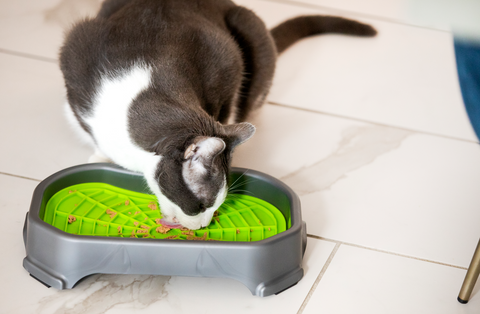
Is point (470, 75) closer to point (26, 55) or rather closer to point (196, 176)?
point (196, 176)

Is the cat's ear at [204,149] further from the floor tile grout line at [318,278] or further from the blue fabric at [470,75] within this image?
the blue fabric at [470,75]

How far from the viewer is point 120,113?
1409 mm

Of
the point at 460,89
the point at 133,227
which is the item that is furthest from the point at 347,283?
the point at 460,89

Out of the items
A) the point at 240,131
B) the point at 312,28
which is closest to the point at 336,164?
the point at 240,131

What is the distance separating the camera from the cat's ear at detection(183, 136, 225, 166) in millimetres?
1163

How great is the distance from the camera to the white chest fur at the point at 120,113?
1.39m

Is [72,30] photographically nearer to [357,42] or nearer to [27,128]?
[27,128]

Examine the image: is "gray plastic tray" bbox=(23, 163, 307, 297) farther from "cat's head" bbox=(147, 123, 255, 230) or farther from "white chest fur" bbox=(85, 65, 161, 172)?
"white chest fur" bbox=(85, 65, 161, 172)

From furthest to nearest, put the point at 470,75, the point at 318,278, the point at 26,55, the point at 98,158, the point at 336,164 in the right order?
1. the point at 470,75
2. the point at 26,55
3. the point at 336,164
4. the point at 98,158
5. the point at 318,278

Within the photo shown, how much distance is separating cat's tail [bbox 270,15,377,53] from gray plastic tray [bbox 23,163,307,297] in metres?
1.16

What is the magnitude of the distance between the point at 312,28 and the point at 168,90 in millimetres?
1233

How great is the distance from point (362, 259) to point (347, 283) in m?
0.11

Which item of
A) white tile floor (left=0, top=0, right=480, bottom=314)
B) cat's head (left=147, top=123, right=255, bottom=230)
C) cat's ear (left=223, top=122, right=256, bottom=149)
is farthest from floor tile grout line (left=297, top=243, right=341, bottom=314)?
A: cat's ear (left=223, top=122, right=256, bottom=149)

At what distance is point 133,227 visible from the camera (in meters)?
1.36
